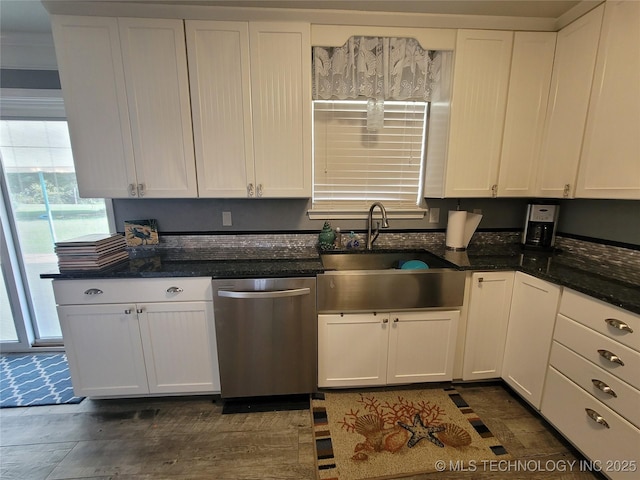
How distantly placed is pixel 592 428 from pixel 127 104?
3132 mm

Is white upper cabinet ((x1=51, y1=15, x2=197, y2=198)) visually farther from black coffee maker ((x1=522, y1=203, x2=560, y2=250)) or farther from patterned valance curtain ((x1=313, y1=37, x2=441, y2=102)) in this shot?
black coffee maker ((x1=522, y1=203, x2=560, y2=250))

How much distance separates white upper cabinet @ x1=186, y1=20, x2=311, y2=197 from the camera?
5.57ft

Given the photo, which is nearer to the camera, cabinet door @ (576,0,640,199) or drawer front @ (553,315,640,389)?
drawer front @ (553,315,640,389)

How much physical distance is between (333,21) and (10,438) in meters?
3.25

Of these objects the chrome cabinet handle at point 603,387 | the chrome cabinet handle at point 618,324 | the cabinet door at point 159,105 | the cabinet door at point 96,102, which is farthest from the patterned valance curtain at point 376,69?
the chrome cabinet handle at point 603,387

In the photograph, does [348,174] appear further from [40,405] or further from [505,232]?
[40,405]

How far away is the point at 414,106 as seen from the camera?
220 centimetres

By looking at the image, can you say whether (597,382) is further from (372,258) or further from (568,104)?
(568,104)

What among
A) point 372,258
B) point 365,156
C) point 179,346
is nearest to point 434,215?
point 372,258

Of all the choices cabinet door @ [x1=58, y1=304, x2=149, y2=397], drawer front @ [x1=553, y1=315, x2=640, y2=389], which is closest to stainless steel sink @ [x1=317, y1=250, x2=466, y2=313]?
drawer front @ [x1=553, y1=315, x2=640, y2=389]

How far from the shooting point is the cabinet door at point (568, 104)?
5.39ft

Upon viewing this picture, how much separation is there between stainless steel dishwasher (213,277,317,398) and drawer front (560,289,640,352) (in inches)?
55.0

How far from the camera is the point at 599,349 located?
4.30ft

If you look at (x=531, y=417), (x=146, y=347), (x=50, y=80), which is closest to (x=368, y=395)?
(x=531, y=417)
